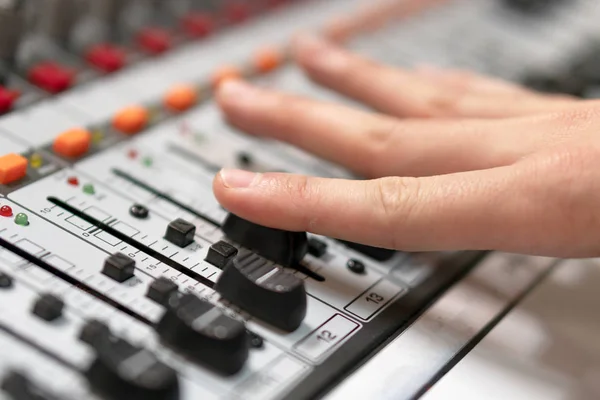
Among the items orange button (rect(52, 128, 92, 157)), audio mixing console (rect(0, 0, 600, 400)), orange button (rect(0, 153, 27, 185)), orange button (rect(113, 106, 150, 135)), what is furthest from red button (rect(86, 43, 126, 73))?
orange button (rect(0, 153, 27, 185))

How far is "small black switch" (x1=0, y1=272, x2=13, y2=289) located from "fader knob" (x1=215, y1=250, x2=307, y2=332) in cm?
21

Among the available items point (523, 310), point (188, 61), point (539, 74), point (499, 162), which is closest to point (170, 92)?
point (188, 61)

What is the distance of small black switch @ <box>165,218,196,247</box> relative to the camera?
2.98ft

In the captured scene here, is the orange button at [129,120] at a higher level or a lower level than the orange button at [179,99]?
higher

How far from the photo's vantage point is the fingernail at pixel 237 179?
93 centimetres

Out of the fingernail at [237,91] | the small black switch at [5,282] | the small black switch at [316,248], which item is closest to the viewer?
the small black switch at [5,282]

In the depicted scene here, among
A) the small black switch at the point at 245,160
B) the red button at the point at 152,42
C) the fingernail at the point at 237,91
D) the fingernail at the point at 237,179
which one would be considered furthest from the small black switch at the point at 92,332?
the red button at the point at 152,42

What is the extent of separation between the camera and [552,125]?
1040 millimetres

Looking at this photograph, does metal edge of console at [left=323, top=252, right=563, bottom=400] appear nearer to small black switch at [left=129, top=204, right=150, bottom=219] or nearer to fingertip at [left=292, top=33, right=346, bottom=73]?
small black switch at [left=129, top=204, right=150, bottom=219]

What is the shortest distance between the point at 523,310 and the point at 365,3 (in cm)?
93

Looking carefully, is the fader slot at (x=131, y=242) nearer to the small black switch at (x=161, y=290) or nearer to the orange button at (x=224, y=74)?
the small black switch at (x=161, y=290)

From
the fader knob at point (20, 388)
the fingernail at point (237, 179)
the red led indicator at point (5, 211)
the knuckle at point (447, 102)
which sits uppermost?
the fingernail at point (237, 179)

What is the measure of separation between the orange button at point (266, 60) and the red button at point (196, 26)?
0.11 m

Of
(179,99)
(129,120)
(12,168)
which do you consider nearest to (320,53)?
(179,99)
